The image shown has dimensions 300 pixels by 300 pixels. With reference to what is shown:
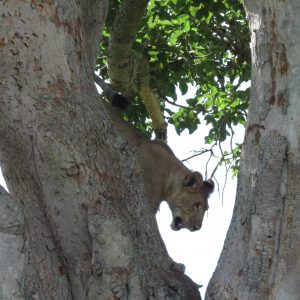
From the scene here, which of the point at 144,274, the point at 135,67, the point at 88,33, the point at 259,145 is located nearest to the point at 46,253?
the point at 144,274

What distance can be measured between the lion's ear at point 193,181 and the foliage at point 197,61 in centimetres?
39

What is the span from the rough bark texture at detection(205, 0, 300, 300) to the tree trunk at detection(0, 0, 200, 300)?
1.55ft

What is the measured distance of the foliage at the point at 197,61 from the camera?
9328 mm

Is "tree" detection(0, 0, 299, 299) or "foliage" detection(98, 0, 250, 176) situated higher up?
"foliage" detection(98, 0, 250, 176)

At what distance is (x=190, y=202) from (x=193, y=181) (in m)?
0.27

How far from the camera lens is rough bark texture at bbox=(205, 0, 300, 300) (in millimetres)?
4367

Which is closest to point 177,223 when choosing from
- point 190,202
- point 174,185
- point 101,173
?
point 190,202

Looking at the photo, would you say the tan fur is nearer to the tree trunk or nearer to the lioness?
the lioness

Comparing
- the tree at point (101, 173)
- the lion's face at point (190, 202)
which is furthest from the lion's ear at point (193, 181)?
the tree at point (101, 173)

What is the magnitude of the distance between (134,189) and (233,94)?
5.23 m

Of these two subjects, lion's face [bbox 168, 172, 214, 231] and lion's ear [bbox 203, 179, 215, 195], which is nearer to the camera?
lion's ear [bbox 203, 179, 215, 195]

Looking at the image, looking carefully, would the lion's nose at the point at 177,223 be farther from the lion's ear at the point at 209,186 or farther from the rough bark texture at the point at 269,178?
the rough bark texture at the point at 269,178

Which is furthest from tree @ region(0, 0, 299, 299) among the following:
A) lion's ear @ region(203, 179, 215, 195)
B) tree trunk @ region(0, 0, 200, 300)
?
lion's ear @ region(203, 179, 215, 195)

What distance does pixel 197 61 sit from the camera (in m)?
9.89
